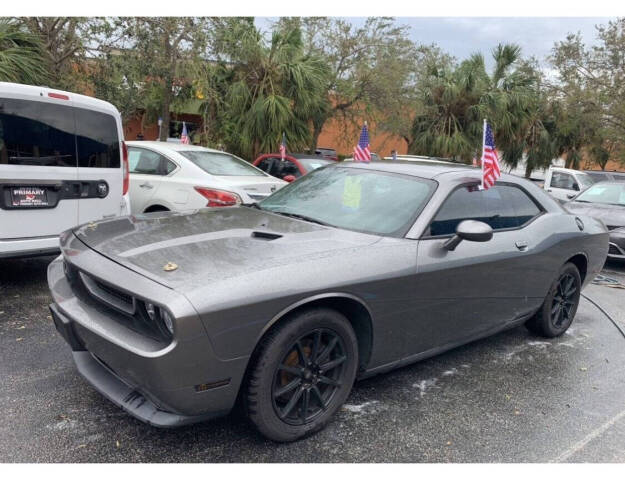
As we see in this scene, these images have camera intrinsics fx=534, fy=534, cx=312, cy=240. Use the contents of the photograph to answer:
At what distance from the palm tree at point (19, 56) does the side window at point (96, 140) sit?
4125 mm

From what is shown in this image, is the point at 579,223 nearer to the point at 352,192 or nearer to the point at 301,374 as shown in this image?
the point at 352,192

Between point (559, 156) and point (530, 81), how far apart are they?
5.74m

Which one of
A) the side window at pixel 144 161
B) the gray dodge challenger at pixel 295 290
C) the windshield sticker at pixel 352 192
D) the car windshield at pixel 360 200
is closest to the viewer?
the gray dodge challenger at pixel 295 290

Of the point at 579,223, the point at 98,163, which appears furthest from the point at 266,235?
the point at 579,223

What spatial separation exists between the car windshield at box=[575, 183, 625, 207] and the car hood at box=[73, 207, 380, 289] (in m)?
7.28

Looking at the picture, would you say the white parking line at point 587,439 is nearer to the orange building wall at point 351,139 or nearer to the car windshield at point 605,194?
the car windshield at point 605,194

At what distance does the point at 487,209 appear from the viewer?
155 inches

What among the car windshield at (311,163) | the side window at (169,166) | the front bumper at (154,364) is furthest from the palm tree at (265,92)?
the front bumper at (154,364)

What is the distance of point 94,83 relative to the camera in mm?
10375

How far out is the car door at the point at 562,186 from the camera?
47.1 feet

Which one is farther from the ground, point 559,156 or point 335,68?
point 335,68

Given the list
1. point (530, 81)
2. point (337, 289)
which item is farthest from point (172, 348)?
point (530, 81)

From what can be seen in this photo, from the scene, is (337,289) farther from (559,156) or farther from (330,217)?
(559,156)

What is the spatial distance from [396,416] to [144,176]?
4996 mm
